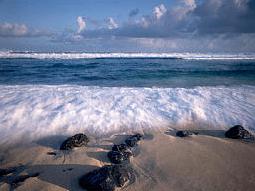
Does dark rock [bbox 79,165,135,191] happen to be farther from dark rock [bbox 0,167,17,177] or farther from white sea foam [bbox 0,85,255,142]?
white sea foam [bbox 0,85,255,142]

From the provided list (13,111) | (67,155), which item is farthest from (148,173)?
(13,111)

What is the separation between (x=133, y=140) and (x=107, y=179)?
1577 millimetres

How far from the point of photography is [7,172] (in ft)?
12.4

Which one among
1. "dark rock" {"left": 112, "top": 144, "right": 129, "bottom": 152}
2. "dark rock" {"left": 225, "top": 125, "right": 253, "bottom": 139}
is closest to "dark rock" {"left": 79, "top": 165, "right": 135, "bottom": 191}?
"dark rock" {"left": 112, "top": 144, "right": 129, "bottom": 152}

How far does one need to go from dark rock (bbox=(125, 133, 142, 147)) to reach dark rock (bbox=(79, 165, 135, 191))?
3.65 ft

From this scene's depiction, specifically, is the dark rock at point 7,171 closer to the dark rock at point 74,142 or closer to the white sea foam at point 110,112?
the dark rock at point 74,142

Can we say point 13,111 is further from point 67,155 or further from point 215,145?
point 215,145

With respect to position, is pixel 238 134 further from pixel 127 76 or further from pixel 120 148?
pixel 127 76

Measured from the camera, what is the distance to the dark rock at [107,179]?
11.1 ft

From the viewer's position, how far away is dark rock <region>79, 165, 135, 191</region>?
3.38 m

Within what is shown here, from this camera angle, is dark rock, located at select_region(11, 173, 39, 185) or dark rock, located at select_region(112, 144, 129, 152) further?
dark rock, located at select_region(112, 144, 129, 152)

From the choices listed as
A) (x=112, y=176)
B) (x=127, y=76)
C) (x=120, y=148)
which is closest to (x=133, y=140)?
(x=120, y=148)

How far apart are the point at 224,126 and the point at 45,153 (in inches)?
172

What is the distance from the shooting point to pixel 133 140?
492 centimetres
